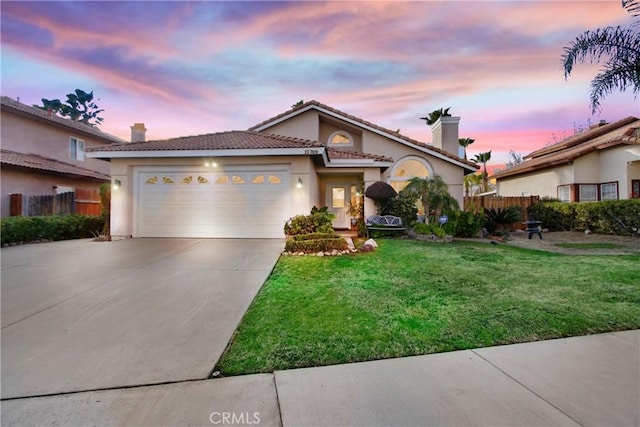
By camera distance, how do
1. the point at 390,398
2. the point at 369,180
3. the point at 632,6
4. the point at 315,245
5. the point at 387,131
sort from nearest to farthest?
the point at 390,398
the point at 632,6
the point at 315,245
the point at 369,180
the point at 387,131

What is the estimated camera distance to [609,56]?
21.6 feet

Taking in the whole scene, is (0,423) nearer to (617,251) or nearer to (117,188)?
(117,188)

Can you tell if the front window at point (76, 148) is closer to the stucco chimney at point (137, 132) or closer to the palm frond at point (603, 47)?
the stucco chimney at point (137, 132)

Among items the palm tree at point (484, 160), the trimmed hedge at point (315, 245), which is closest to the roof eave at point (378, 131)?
the trimmed hedge at point (315, 245)

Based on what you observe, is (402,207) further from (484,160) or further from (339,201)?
→ (484,160)

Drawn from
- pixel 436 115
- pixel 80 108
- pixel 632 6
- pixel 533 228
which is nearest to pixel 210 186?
pixel 632 6

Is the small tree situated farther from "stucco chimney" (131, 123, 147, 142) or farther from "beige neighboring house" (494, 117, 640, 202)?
"beige neighboring house" (494, 117, 640, 202)

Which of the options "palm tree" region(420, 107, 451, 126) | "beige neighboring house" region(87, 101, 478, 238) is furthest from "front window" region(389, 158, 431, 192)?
"beige neighboring house" region(87, 101, 478, 238)

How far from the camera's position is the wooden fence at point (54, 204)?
13.2 meters

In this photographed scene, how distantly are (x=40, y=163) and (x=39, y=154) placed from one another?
2.09 m

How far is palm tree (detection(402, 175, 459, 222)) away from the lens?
1241cm

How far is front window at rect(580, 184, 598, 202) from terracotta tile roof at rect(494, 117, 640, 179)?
164 cm

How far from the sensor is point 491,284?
5.36m

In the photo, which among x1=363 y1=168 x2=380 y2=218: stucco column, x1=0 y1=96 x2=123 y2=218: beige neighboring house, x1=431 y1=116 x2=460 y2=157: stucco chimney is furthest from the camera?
x1=431 y1=116 x2=460 y2=157: stucco chimney
